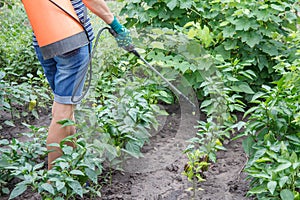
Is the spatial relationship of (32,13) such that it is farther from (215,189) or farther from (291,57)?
(291,57)

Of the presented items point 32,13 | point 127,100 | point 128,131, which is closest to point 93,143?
point 128,131

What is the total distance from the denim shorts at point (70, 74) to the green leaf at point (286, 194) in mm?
1249

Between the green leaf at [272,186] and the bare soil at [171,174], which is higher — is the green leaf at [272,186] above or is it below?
above

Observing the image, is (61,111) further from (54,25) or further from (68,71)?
(54,25)

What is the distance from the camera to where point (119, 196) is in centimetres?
300

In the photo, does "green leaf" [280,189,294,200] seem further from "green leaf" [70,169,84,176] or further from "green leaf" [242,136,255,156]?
"green leaf" [70,169,84,176]

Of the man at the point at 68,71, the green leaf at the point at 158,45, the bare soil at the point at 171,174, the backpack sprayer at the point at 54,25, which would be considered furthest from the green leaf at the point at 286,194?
the green leaf at the point at 158,45

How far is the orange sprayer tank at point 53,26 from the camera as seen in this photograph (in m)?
2.69

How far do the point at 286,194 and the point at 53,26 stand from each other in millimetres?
1485

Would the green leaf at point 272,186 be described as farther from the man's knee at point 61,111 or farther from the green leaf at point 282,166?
the man's knee at point 61,111

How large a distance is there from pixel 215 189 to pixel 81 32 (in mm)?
1250

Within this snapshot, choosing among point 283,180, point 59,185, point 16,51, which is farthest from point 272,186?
point 16,51

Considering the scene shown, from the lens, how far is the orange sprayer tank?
106 inches

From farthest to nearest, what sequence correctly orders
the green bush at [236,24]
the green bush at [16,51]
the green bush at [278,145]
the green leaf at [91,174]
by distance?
1. the green bush at [16,51]
2. the green bush at [236,24]
3. the green leaf at [91,174]
4. the green bush at [278,145]
